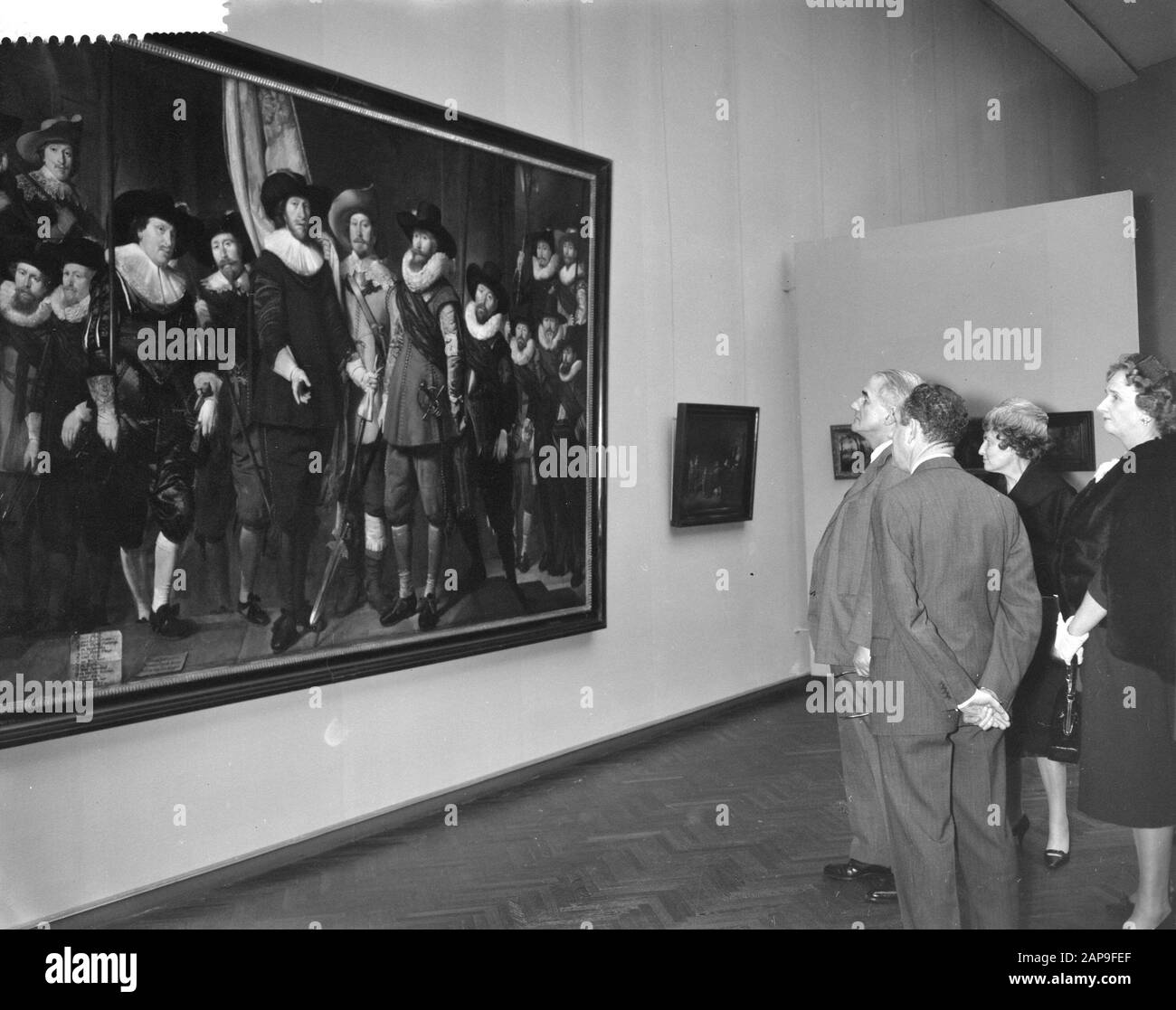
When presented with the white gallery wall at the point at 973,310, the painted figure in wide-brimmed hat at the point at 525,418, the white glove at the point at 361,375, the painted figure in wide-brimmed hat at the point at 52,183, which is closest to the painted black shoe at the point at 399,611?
the painted figure in wide-brimmed hat at the point at 525,418

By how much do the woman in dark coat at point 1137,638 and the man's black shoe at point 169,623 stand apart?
3780mm

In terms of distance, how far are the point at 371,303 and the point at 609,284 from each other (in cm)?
226

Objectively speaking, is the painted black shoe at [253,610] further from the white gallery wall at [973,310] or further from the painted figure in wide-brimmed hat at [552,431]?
the white gallery wall at [973,310]

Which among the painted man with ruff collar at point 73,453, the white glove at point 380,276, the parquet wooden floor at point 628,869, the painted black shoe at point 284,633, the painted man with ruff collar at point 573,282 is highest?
the painted man with ruff collar at point 573,282

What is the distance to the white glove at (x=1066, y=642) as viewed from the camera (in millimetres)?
4211

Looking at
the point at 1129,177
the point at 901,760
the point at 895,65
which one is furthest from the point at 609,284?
the point at 1129,177

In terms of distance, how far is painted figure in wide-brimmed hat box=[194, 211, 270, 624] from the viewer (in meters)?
4.73

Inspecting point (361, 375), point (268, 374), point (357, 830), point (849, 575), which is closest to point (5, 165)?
point (268, 374)

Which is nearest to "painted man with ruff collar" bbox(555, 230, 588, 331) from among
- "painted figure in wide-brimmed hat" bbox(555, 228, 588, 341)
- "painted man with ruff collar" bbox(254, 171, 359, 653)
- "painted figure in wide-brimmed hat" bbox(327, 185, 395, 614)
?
"painted figure in wide-brimmed hat" bbox(555, 228, 588, 341)

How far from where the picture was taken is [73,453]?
167 inches

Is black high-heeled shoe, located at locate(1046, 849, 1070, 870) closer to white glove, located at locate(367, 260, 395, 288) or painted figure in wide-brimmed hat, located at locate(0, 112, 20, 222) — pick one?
white glove, located at locate(367, 260, 395, 288)

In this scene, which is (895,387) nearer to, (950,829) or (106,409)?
(950,829)

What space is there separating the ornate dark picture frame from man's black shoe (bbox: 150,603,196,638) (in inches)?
161

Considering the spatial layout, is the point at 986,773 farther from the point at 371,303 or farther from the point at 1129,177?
the point at 1129,177
